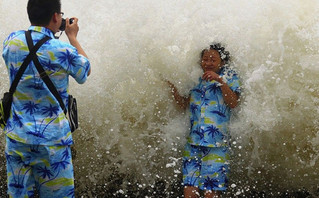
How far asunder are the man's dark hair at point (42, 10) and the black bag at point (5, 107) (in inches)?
17.5

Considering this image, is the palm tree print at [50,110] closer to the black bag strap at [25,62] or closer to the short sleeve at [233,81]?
the black bag strap at [25,62]

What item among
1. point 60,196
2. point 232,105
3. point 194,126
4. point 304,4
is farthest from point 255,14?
point 60,196

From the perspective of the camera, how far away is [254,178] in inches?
147

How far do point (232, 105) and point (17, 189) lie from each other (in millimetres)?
1739

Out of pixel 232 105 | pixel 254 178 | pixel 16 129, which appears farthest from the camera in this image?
pixel 254 178

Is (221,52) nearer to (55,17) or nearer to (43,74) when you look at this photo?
(55,17)

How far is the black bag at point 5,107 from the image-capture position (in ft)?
8.25

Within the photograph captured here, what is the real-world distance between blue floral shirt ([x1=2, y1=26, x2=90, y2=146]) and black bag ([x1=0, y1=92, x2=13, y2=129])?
0.09 ft

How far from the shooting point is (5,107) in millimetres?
2539

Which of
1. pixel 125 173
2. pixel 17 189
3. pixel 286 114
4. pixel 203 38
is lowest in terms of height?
pixel 17 189

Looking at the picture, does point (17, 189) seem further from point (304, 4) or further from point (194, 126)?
point (304, 4)

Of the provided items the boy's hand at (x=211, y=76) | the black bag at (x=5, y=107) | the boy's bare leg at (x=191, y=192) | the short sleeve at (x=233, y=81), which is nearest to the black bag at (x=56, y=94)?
the black bag at (x=5, y=107)

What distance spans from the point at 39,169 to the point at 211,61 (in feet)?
5.38

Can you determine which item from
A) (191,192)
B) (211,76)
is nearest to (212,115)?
(211,76)
